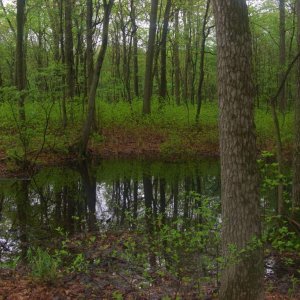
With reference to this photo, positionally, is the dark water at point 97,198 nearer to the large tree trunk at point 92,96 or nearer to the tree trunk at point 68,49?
the large tree trunk at point 92,96

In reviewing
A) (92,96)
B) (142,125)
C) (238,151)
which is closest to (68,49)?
(92,96)

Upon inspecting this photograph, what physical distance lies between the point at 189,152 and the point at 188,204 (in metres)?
9.00

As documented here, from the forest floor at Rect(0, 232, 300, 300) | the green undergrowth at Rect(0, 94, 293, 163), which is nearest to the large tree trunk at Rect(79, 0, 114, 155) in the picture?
the green undergrowth at Rect(0, 94, 293, 163)

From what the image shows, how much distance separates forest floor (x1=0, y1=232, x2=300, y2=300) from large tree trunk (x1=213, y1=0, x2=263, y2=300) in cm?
83

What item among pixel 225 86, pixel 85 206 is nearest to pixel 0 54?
pixel 85 206

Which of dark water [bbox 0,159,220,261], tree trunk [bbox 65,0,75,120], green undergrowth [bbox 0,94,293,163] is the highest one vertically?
tree trunk [bbox 65,0,75,120]


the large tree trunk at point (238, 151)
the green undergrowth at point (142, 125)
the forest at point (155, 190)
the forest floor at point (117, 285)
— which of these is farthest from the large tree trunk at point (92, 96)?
the large tree trunk at point (238, 151)

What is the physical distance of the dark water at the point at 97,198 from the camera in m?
8.58

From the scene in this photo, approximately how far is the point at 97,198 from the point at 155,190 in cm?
188

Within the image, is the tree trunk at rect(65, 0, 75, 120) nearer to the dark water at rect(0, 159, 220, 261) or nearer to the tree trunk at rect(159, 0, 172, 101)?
the dark water at rect(0, 159, 220, 261)

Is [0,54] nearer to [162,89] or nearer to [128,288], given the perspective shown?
[162,89]

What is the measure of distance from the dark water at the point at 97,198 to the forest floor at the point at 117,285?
82 cm

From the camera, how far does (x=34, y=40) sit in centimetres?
4109

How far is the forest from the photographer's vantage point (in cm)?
410
